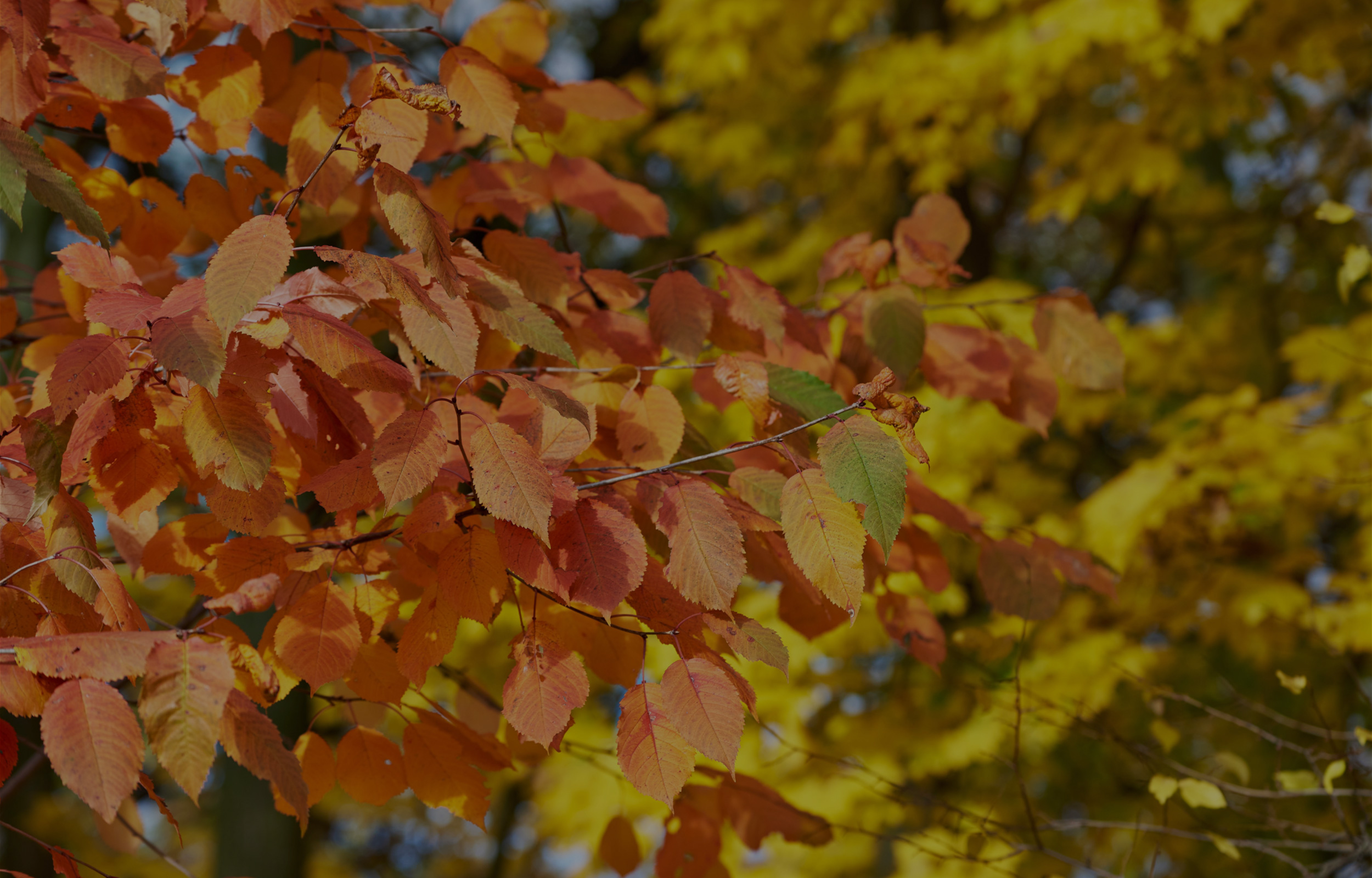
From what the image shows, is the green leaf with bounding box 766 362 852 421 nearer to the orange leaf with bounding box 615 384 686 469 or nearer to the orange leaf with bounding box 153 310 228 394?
the orange leaf with bounding box 615 384 686 469

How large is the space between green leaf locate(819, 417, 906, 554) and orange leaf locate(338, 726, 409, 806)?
2.25 ft

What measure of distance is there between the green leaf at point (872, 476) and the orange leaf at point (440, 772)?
61cm

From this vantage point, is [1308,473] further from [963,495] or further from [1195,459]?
[963,495]

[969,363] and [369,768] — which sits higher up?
[969,363]

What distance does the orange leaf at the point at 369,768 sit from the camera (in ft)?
4.09

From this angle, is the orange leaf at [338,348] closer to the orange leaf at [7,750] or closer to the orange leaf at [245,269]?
the orange leaf at [245,269]

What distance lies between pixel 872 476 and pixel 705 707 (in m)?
0.28

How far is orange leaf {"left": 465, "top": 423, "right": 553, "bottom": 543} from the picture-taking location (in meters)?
0.93

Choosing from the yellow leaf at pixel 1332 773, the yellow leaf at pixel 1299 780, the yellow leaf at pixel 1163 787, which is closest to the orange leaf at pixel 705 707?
the yellow leaf at pixel 1163 787

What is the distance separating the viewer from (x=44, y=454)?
98 cm

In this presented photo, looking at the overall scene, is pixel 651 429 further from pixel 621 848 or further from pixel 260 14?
pixel 621 848

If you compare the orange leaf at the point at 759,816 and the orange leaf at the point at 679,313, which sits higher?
the orange leaf at the point at 679,313

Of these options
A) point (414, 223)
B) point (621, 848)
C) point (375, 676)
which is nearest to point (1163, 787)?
point (621, 848)

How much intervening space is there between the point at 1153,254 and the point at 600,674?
276 inches
